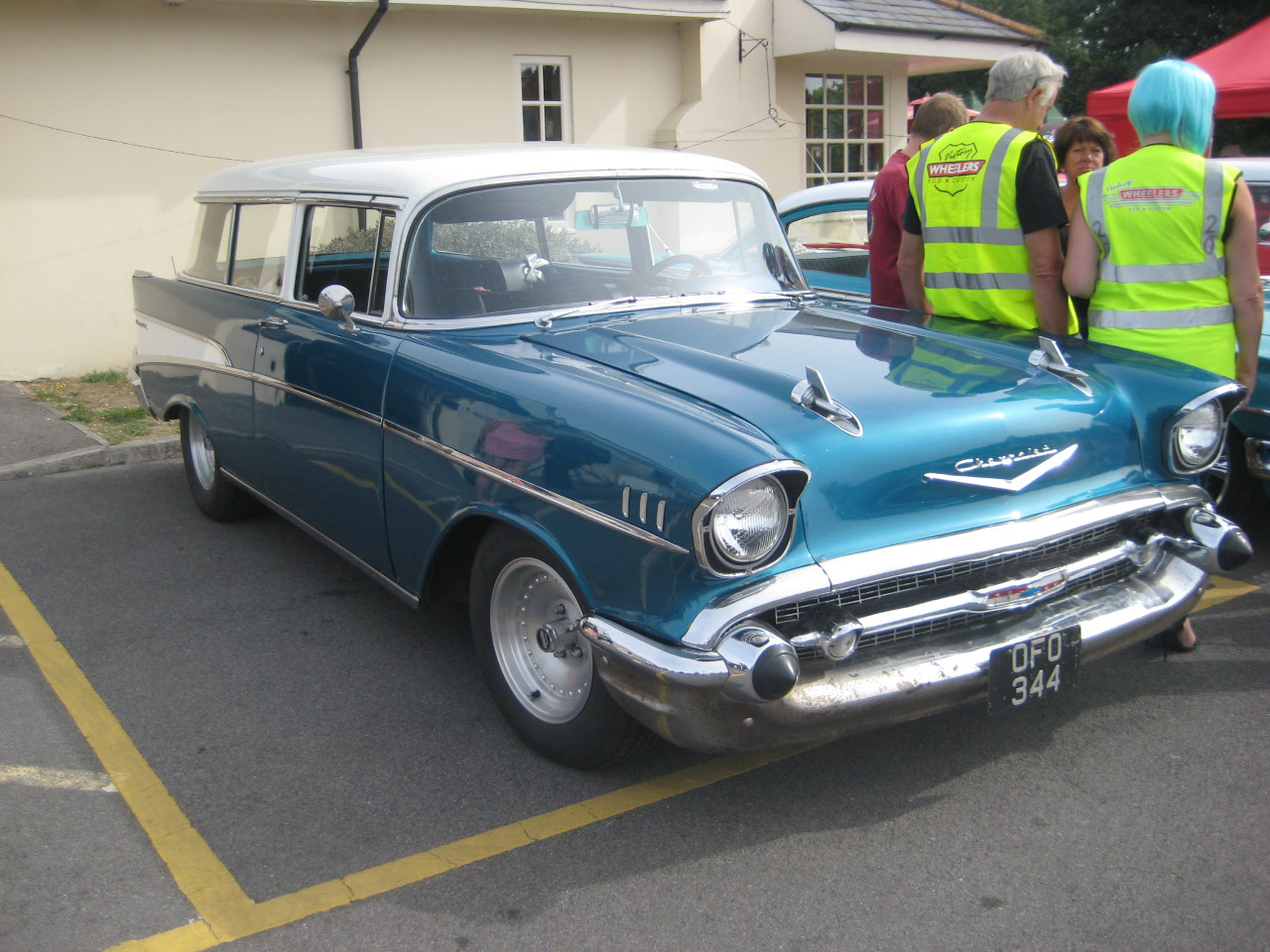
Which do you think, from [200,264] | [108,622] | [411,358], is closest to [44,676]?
[108,622]

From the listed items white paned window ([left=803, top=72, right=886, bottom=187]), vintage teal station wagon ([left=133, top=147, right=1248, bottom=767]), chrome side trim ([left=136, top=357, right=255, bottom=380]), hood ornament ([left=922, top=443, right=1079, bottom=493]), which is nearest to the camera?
vintage teal station wagon ([left=133, top=147, right=1248, bottom=767])

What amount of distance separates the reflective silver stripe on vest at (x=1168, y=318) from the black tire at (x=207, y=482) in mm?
3766

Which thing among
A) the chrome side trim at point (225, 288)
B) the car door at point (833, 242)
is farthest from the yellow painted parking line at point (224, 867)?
the car door at point (833, 242)

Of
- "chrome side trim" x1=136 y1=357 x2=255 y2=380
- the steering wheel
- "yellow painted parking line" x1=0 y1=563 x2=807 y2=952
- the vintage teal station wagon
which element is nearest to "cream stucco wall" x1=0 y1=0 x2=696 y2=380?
"chrome side trim" x1=136 y1=357 x2=255 y2=380

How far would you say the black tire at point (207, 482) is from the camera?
17.7 feet

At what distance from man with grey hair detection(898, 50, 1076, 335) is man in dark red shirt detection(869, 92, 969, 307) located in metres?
0.70

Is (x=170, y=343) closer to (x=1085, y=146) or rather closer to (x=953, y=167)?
(x=953, y=167)

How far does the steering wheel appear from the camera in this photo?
13.1 ft

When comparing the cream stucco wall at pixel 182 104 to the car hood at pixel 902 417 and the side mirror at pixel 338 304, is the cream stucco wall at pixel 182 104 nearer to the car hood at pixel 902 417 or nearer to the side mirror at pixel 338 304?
the side mirror at pixel 338 304

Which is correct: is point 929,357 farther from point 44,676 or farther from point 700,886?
point 44,676

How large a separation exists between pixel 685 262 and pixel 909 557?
170cm

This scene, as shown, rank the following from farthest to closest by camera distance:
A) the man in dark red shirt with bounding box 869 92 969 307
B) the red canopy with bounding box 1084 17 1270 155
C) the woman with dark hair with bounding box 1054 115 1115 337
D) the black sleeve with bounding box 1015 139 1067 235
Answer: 1. the red canopy with bounding box 1084 17 1270 155
2. the woman with dark hair with bounding box 1054 115 1115 337
3. the man in dark red shirt with bounding box 869 92 969 307
4. the black sleeve with bounding box 1015 139 1067 235

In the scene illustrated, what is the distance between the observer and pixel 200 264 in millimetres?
5348

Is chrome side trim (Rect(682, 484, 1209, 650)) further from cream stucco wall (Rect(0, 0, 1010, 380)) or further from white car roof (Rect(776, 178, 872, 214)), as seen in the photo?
cream stucco wall (Rect(0, 0, 1010, 380))
